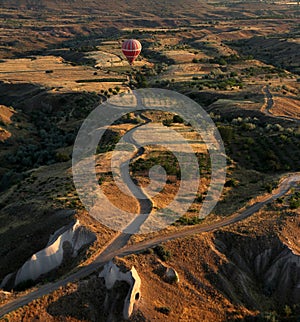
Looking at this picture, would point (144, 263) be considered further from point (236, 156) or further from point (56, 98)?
point (56, 98)

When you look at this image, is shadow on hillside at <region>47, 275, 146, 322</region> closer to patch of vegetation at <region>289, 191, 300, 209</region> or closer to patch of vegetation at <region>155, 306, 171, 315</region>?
patch of vegetation at <region>155, 306, 171, 315</region>

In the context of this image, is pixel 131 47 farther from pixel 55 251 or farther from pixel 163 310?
pixel 163 310

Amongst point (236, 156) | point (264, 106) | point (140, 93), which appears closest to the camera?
point (236, 156)

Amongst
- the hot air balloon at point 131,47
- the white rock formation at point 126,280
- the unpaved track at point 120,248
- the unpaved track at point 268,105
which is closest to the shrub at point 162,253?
the unpaved track at point 120,248

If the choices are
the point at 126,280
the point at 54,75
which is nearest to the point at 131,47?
the point at 54,75

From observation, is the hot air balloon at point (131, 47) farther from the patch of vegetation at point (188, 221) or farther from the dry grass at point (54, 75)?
the patch of vegetation at point (188, 221)

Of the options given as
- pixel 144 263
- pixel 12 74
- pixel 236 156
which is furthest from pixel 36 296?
pixel 12 74
